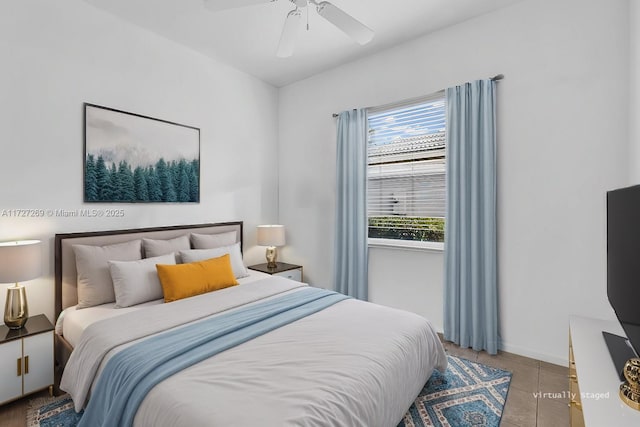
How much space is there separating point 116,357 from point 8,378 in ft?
3.29

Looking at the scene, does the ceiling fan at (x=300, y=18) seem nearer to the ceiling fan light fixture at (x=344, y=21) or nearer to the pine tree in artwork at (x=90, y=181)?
the ceiling fan light fixture at (x=344, y=21)

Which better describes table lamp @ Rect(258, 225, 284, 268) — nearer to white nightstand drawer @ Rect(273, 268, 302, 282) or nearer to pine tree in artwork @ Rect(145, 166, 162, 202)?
white nightstand drawer @ Rect(273, 268, 302, 282)

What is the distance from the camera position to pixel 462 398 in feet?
6.78

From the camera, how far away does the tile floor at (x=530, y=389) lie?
1.87m

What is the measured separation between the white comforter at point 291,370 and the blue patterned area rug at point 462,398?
19 centimetres

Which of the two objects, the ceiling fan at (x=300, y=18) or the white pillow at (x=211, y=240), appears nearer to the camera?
the ceiling fan at (x=300, y=18)

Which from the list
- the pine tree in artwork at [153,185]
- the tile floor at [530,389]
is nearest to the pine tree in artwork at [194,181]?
the pine tree in artwork at [153,185]

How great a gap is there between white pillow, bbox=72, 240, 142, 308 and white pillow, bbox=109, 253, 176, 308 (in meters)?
0.09

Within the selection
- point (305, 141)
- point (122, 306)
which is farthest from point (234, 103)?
point (122, 306)

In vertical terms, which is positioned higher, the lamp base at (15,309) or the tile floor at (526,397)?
the lamp base at (15,309)

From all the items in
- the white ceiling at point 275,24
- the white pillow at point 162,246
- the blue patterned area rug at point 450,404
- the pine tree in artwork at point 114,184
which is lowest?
the blue patterned area rug at point 450,404

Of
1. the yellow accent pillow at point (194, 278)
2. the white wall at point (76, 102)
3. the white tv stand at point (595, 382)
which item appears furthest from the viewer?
the yellow accent pillow at point (194, 278)

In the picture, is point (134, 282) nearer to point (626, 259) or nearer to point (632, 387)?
point (632, 387)

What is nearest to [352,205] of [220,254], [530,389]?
[220,254]
